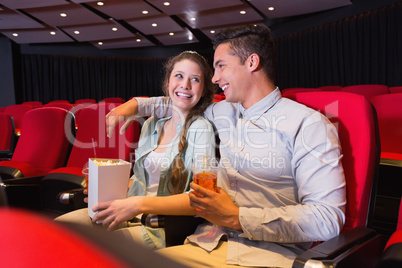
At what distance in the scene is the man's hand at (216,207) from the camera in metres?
1.04


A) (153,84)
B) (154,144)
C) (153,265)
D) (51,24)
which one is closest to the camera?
(153,265)

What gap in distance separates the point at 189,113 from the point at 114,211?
59cm

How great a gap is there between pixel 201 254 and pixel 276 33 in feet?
28.2

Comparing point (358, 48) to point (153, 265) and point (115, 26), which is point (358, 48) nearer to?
point (115, 26)

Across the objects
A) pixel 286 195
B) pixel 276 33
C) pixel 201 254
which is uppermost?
pixel 276 33

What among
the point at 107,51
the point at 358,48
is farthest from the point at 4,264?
the point at 107,51

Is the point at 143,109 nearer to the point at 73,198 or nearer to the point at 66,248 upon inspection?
the point at 73,198

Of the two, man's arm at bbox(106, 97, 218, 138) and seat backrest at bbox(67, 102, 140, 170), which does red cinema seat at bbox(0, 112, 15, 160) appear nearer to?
seat backrest at bbox(67, 102, 140, 170)

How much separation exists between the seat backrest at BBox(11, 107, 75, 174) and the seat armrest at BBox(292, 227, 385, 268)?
1.97 meters

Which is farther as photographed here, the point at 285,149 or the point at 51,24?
the point at 51,24

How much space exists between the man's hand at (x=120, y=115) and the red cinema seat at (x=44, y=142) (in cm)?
94

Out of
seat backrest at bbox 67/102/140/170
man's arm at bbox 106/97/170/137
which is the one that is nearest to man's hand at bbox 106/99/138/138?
man's arm at bbox 106/97/170/137

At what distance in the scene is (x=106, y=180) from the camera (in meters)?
1.14

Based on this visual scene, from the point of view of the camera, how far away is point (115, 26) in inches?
359
